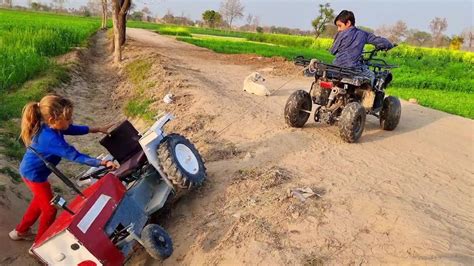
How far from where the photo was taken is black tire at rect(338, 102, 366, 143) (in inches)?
284

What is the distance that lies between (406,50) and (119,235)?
38.2 metres

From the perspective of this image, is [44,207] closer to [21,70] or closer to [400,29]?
[21,70]

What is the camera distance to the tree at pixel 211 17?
8354 centimetres

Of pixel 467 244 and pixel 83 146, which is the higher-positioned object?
pixel 467 244

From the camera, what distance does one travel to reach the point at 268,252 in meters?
4.40

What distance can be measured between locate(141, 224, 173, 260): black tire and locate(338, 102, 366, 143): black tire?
3.85 metres

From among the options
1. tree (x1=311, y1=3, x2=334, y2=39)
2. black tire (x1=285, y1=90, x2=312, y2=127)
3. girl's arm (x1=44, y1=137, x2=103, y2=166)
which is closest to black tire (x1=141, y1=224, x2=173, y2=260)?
girl's arm (x1=44, y1=137, x2=103, y2=166)

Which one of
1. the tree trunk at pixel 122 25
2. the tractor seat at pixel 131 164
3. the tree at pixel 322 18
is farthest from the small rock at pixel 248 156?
the tree at pixel 322 18

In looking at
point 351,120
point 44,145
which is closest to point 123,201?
point 44,145

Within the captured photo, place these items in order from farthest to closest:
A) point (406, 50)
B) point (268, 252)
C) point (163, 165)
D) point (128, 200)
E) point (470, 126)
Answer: point (406, 50) < point (470, 126) < point (163, 165) < point (128, 200) < point (268, 252)

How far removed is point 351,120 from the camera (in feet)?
23.6

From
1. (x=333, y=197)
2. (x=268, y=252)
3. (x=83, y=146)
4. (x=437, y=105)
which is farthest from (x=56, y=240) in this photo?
(x=437, y=105)

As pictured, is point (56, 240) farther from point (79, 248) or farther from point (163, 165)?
point (163, 165)

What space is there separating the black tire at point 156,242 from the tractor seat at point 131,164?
36.4 inches
